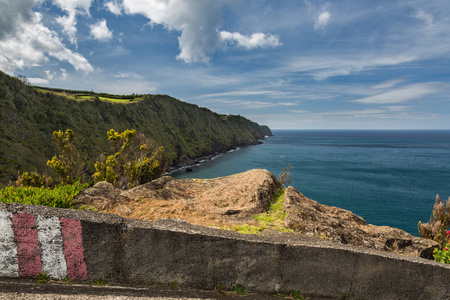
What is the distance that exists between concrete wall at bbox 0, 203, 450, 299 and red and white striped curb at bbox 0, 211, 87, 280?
0.5 inches

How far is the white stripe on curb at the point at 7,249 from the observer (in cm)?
356

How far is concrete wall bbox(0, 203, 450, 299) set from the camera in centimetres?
368

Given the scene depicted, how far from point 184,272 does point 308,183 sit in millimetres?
45768

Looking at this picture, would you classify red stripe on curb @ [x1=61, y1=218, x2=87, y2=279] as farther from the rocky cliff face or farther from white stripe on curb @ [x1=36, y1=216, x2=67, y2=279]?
the rocky cliff face

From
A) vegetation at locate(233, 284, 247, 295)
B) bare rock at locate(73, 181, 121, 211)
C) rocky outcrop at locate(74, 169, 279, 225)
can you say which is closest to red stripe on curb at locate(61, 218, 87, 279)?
rocky outcrop at locate(74, 169, 279, 225)

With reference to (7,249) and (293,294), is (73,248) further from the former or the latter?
(293,294)

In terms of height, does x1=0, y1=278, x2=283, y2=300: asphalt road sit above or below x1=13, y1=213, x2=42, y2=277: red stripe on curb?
below

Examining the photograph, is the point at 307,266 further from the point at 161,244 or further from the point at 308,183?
the point at 308,183

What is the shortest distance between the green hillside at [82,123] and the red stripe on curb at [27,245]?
102 feet

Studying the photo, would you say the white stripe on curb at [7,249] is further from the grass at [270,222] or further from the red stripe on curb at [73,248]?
the grass at [270,222]

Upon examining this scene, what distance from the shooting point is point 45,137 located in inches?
1382

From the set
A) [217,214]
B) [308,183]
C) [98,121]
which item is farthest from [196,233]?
[98,121]

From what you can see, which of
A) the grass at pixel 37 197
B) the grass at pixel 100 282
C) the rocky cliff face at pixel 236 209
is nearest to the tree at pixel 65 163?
the rocky cliff face at pixel 236 209

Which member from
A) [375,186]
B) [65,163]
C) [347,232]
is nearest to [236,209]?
[347,232]
